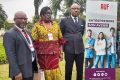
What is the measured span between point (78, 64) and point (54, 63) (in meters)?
1.38

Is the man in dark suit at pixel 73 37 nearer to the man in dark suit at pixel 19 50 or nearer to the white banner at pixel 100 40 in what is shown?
the white banner at pixel 100 40

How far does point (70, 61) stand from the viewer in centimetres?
789

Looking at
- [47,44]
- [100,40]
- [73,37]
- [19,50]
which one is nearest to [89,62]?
[100,40]

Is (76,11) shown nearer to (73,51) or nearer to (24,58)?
(73,51)

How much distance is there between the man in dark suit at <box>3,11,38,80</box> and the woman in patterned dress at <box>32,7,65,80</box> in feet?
1.90

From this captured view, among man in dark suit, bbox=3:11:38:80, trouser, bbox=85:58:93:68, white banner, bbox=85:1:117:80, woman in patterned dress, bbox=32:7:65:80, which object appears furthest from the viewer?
trouser, bbox=85:58:93:68

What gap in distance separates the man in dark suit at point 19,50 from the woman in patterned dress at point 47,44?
1.90 ft

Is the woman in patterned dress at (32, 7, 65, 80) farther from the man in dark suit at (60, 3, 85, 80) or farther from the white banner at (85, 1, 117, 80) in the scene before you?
the white banner at (85, 1, 117, 80)

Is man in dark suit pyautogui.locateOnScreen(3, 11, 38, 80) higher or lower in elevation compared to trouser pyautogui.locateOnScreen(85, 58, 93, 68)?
higher

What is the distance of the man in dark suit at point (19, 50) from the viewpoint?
18.5ft

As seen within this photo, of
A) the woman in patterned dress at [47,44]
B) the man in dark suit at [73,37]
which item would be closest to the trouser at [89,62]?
the man in dark suit at [73,37]

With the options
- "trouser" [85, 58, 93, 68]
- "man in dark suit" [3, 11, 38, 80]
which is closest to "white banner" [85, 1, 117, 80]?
"trouser" [85, 58, 93, 68]

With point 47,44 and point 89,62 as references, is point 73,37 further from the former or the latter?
point 47,44

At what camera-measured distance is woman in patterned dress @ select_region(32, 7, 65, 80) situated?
655cm
